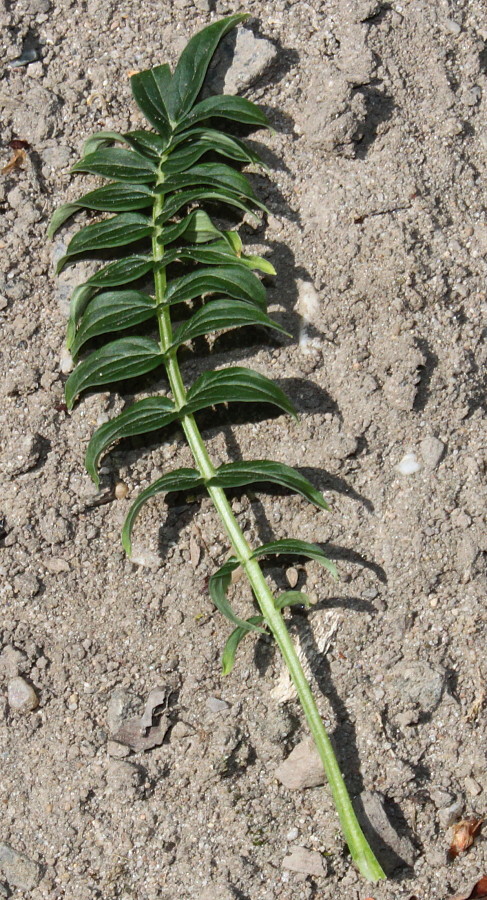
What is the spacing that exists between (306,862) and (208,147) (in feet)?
5.96

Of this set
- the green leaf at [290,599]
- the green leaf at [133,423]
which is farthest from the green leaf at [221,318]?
the green leaf at [290,599]


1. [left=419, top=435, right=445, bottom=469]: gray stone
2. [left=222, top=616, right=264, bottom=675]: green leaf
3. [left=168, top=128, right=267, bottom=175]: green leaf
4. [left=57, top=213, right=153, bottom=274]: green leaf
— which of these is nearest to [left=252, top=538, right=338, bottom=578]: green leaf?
[left=222, top=616, right=264, bottom=675]: green leaf

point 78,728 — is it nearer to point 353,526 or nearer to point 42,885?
point 42,885

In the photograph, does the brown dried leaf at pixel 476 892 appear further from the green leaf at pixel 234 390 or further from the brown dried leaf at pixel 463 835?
the green leaf at pixel 234 390

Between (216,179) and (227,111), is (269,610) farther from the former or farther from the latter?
(227,111)

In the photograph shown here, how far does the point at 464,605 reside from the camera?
2.58 metres

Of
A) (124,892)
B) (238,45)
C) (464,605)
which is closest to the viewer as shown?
(124,892)

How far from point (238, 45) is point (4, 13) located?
69 centimetres

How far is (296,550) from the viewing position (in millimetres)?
2396

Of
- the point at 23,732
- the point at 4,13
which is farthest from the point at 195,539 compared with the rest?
the point at 4,13

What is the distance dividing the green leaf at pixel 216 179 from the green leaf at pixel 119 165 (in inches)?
3.0

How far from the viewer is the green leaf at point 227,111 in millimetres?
2652

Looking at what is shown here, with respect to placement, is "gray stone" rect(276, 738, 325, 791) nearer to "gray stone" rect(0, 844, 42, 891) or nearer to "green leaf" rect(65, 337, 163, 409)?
"gray stone" rect(0, 844, 42, 891)

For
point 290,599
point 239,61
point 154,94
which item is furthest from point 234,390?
point 239,61
